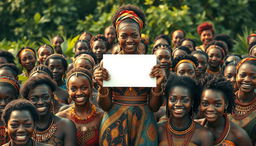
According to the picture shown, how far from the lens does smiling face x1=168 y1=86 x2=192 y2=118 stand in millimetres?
5121

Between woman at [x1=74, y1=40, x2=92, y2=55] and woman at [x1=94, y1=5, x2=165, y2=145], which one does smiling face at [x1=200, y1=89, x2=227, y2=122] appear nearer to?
woman at [x1=94, y1=5, x2=165, y2=145]

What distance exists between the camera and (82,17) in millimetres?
15633

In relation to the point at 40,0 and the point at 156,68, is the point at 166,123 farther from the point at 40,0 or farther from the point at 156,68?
the point at 40,0

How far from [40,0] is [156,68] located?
10.3 m

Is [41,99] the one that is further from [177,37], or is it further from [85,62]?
[177,37]

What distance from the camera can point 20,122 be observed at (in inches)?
182

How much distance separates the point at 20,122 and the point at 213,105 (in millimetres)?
2045

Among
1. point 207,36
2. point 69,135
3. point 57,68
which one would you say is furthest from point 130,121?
point 207,36

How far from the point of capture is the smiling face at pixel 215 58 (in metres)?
8.55

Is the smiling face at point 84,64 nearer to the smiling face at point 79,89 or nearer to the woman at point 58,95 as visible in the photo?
the woman at point 58,95

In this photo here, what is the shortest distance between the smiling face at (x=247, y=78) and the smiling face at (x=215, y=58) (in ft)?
8.53

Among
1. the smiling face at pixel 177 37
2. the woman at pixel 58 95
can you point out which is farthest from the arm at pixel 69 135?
the smiling face at pixel 177 37

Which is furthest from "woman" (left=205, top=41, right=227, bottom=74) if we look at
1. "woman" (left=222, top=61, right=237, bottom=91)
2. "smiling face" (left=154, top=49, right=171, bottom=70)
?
"smiling face" (left=154, top=49, right=171, bottom=70)

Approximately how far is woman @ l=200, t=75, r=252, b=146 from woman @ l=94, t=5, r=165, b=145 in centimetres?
60
